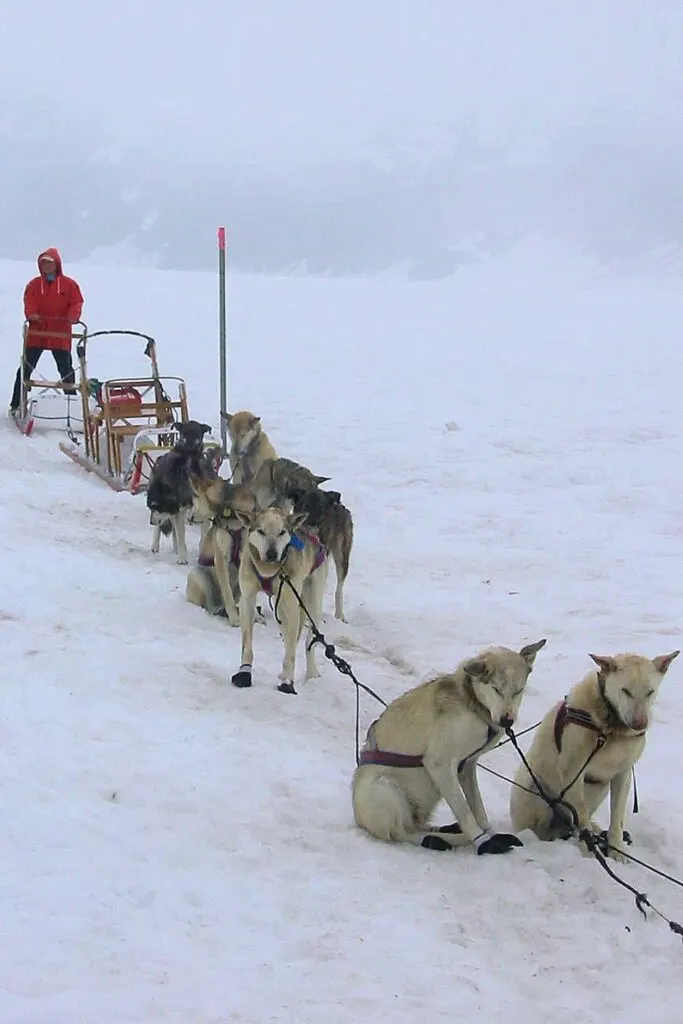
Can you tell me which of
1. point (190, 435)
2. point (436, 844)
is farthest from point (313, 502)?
point (436, 844)

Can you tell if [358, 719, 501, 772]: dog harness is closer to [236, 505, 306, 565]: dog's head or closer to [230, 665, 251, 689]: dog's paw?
[230, 665, 251, 689]: dog's paw

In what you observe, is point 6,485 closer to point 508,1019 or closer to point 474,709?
point 474,709

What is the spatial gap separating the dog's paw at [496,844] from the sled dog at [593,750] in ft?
0.80

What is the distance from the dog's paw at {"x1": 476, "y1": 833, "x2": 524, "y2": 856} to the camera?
3572mm

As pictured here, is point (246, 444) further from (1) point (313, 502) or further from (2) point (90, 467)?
(2) point (90, 467)

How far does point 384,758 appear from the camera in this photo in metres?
3.73

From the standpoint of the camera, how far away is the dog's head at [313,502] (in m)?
6.24

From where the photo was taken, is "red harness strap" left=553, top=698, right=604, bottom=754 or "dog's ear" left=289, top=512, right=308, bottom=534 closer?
"red harness strap" left=553, top=698, right=604, bottom=754

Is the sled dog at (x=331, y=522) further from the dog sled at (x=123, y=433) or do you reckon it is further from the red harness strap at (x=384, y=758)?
the dog sled at (x=123, y=433)

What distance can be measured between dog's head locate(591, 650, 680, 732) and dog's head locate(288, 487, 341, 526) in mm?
2835

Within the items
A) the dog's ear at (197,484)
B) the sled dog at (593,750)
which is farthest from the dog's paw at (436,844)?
the dog's ear at (197,484)

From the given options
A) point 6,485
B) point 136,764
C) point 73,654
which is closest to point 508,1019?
point 136,764

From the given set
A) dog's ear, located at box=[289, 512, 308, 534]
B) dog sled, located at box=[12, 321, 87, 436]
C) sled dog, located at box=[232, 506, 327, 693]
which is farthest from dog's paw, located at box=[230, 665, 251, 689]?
dog sled, located at box=[12, 321, 87, 436]

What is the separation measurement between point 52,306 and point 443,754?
925 centimetres
